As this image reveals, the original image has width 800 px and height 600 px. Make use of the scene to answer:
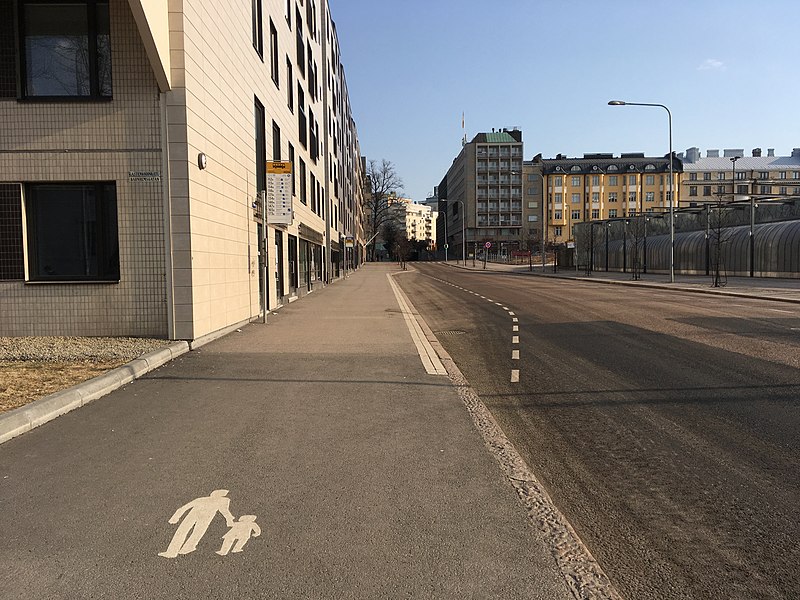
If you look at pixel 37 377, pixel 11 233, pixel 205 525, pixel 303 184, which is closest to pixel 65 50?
pixel 11 233

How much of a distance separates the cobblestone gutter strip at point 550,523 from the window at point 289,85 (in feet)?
63.3

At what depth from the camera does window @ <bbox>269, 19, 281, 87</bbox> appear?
18.9 m

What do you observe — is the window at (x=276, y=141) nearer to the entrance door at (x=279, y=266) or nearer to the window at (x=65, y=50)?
the entrance door at (x=279, y=266)

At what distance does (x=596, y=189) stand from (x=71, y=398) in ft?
387

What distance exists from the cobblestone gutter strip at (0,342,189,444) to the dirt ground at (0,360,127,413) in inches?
8.0

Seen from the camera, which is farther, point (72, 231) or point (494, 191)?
point (494, 191)

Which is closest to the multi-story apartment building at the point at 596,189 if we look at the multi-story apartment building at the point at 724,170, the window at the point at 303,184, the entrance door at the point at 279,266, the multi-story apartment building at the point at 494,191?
the multi-story apartment building at the point at 724,170

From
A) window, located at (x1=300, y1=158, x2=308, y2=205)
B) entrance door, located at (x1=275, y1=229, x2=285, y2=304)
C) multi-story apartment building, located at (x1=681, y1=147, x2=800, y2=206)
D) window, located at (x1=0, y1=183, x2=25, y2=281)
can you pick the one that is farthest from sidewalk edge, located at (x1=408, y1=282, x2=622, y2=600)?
multi-story apartment building, located at (x1=681, y1=147, x2=800, y2=206)

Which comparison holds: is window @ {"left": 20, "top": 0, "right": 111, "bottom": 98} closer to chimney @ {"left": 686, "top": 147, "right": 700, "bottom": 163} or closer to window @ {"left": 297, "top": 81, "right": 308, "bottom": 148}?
window @ {"left": 297, "top": 81, "right": 308, "bottom": 148}

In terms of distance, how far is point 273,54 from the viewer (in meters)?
19.6

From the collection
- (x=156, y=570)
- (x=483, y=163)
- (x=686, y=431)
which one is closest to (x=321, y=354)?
(x=686, y=431)

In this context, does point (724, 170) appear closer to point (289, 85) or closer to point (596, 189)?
point (596, 189)

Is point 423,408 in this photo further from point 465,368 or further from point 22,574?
point 22,574

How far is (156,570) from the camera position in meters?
3.00
